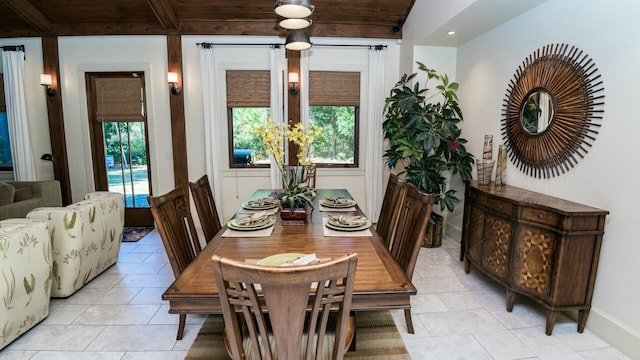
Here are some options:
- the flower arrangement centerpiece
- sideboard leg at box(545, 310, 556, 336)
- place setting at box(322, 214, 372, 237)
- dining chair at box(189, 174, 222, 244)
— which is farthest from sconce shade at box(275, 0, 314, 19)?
sideboard leg at box(545, 310, 556, 336)

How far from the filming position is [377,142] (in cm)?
496

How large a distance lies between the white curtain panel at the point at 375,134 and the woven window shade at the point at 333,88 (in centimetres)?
27

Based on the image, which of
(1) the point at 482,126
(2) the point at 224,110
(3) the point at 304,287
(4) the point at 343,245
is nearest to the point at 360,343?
(4) the point at 343,245

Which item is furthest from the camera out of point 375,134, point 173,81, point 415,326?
point 375,134

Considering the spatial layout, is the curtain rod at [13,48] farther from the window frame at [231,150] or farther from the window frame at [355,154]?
the window frame at [355,154]

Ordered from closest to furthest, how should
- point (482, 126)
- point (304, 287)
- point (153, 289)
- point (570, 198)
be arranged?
point (304, 287), point (570, 198), point (153, 289), point (482, 126)

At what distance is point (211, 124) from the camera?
475cm

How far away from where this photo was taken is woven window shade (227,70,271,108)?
15.8 feet

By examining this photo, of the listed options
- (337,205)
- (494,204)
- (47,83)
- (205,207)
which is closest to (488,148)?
(494,204)

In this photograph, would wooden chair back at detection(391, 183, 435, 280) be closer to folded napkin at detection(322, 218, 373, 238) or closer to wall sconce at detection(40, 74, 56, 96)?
folded napkin at detection(322, 218, 373, 238)

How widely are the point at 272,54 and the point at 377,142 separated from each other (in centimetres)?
200

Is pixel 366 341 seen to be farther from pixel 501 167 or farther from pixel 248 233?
pixel 501 167

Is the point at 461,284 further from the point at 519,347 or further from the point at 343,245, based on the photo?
the point at 343,245

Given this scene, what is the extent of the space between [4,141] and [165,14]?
3276mm
